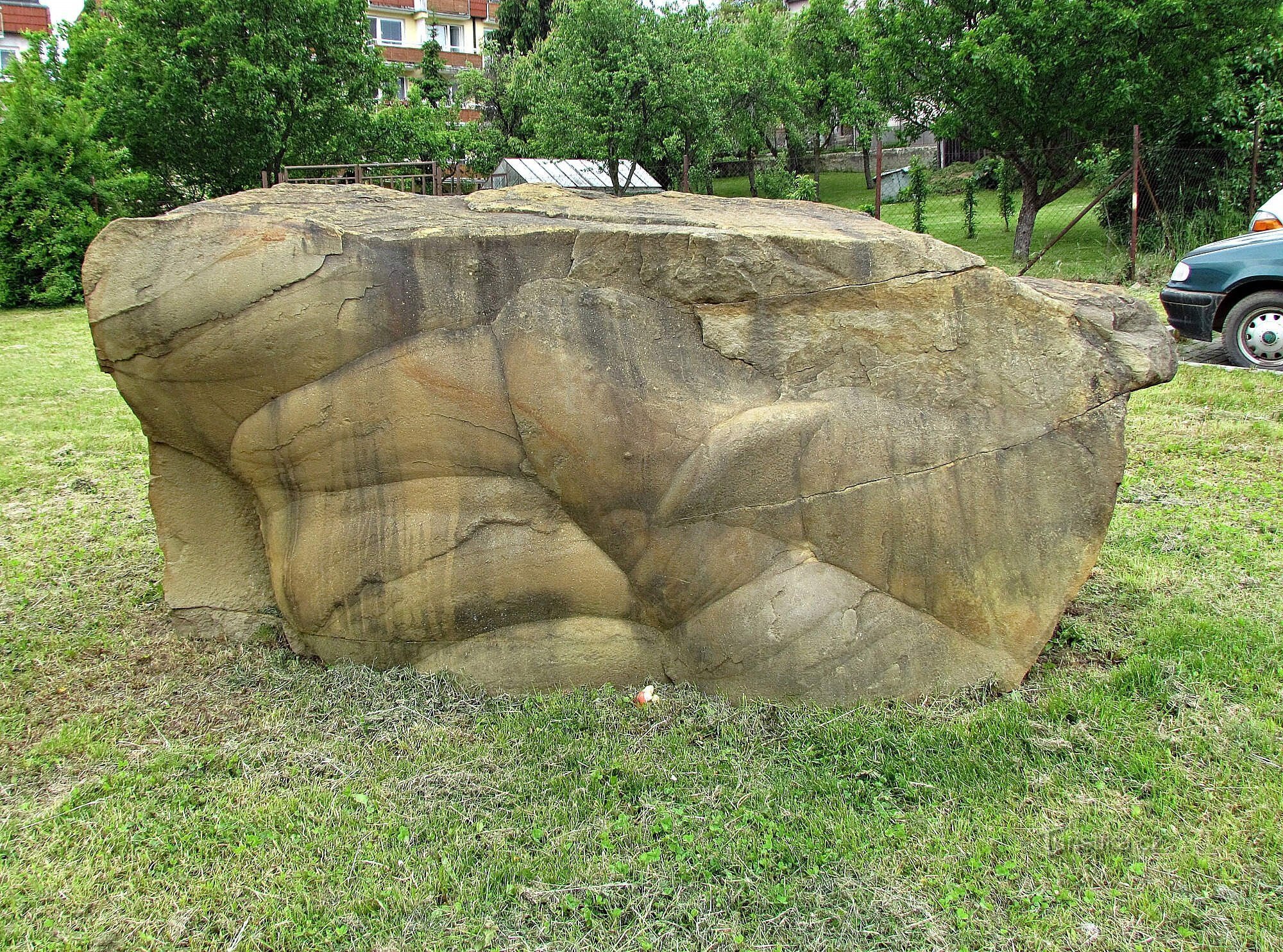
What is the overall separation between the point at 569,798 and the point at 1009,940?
140cm

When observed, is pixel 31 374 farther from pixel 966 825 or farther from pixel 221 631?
pixel 966 825

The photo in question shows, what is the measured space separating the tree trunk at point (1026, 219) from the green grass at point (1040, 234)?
218 millimetres

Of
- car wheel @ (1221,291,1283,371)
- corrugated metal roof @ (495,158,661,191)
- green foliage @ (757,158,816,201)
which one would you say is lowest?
car wheel @ (1221,291,1283,371)

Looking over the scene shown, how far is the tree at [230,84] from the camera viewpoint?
50.6 ft

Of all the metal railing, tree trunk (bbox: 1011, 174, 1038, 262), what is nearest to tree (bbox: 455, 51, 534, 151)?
the metal railing

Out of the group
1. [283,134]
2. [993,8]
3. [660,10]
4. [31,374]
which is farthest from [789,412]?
[660,10]

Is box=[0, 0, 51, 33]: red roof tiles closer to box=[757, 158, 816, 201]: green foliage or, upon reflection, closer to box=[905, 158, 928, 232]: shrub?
box=[757, 158, 816, 201]: green foliage

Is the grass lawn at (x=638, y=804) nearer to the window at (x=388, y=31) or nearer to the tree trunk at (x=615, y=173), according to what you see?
the tree trunk at (x=615, y=173)

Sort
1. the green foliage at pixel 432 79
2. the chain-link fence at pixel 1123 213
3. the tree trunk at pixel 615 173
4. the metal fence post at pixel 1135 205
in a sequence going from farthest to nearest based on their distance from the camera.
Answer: the green foliage at pixel 432 79
the tree trunk at pixel 615 173
the chain-link fence at pixel 1123 213
the metal fence post at pixel 1135 205

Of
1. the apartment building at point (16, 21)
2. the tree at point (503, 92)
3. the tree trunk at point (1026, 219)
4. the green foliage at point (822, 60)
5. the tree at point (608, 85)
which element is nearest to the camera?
the tree trunk at point (1026, 219)

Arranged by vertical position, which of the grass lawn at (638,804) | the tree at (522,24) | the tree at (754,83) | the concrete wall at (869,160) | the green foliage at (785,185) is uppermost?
the tree at (522,24)

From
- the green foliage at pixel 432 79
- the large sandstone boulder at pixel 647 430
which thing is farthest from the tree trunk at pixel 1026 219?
the green foliage at pixel 432 79

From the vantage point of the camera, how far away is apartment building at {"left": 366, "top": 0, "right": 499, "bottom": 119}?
3862 centimetres

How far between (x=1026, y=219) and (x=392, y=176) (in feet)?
30.1
